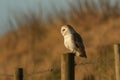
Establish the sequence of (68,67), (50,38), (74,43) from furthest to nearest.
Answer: (50,38) → (74,43) → (68,67)

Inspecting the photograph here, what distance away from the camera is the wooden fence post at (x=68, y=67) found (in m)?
5.75

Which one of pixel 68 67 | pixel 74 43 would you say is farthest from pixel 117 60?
pixel 74 43

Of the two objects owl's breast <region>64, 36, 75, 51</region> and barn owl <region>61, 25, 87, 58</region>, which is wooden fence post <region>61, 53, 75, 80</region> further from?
owl's breast <region>64, 36, 75, 51</region>

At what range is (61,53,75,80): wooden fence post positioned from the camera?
18.9 feet

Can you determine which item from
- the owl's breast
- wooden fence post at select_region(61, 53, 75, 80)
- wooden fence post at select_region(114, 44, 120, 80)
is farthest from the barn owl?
wooden fence post at select_region(114, 44, 120, 80)

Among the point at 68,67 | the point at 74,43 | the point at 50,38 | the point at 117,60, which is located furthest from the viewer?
the point at 50,38

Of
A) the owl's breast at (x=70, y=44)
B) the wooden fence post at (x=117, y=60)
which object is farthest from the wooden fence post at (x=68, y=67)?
the owl's breast at (x=70, y=44)

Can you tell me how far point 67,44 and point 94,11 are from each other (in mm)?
9161

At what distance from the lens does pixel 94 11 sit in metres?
17.5

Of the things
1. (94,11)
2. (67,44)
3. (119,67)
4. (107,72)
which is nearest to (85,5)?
(94,11)

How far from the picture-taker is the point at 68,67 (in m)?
5.76

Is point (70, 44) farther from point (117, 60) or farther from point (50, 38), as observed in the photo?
point (50, 38)

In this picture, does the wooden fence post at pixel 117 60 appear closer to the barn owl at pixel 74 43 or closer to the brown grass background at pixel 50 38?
the barn owl at pixel 74 43

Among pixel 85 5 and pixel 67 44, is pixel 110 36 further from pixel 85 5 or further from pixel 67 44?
pixel 67 44
